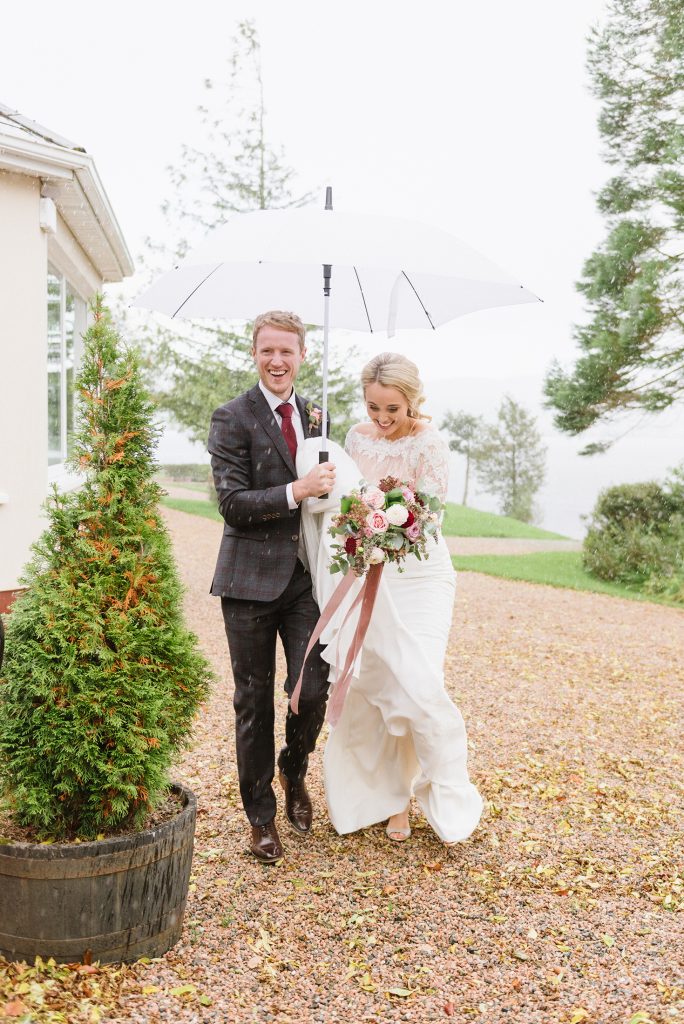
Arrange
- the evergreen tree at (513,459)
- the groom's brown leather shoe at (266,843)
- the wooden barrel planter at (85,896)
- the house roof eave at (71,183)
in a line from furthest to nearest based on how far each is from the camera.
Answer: the evergreen tree at (513,459), the house roof eave at (71,183), the groom's brown leather shoe at (266,843), the wooden barrel planter at (85,896)

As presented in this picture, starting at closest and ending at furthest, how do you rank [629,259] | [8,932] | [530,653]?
[8,932], [530,653], [629,259]

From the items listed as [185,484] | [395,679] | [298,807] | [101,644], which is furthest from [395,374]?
[185,484]

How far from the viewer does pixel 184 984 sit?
297 centimetres

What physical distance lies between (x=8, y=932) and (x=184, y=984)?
24.1 inches

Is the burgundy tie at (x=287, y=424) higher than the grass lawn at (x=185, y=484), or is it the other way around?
the burgundy tie at (x=287, y=424)

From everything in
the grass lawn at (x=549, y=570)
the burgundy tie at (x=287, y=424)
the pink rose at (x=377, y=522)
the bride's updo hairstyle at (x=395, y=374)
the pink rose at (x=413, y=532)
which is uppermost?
the bride's updo hairstyle at (x=395, y=374)

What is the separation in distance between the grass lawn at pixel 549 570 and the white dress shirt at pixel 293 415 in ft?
33.1

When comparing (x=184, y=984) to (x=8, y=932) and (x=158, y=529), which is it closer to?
(x=8, y=932)

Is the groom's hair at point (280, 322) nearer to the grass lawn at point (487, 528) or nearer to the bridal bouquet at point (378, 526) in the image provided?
the bridal bouquet at point (378, 526)

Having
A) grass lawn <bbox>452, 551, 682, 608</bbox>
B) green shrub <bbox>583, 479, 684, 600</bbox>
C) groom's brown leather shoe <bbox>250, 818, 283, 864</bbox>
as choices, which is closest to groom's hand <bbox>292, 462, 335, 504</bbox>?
groom's brown leather shoe <bbox>250, 818, 283, 864</bbox>

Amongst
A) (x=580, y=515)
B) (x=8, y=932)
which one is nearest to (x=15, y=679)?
(x=8, y=932)

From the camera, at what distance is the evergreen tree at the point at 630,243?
551 inches

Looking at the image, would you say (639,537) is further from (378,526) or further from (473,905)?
(378,526)

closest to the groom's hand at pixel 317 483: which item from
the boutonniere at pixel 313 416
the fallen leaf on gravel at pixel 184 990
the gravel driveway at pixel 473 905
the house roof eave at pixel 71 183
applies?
the boutonniere at pixel 313 416
